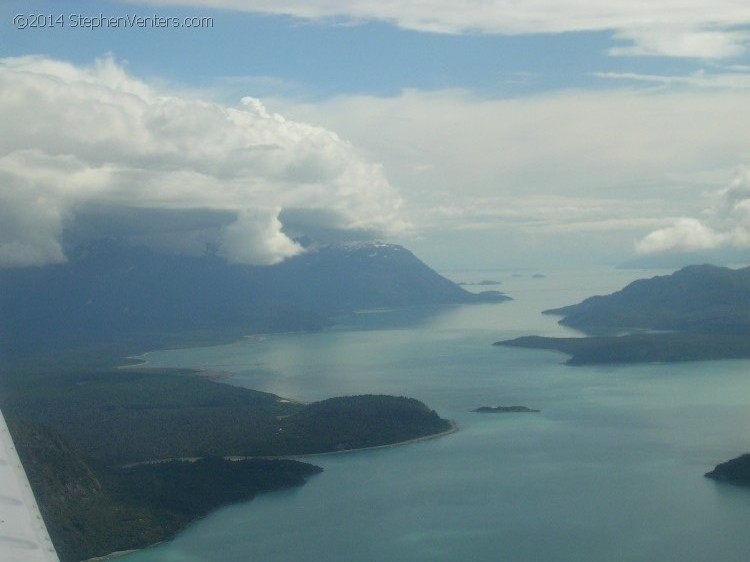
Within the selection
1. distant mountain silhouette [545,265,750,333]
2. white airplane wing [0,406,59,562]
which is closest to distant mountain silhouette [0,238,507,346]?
distant mountain silhouette [545,265,750,333]

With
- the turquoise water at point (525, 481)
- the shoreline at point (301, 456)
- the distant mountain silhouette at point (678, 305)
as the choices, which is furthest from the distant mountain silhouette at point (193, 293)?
the shoreline at point (301, 456)

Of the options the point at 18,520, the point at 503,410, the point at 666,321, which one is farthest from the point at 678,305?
the point at 18,520

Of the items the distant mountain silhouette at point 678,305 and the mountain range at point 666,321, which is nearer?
the mountain range at point 666,321

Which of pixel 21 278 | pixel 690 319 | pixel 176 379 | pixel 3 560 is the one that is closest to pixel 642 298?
pixel 690 319

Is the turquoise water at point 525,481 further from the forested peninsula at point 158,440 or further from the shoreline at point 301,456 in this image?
the forested peninsula at point 158,440

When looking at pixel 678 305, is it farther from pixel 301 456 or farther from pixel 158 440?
pixel 158 440
